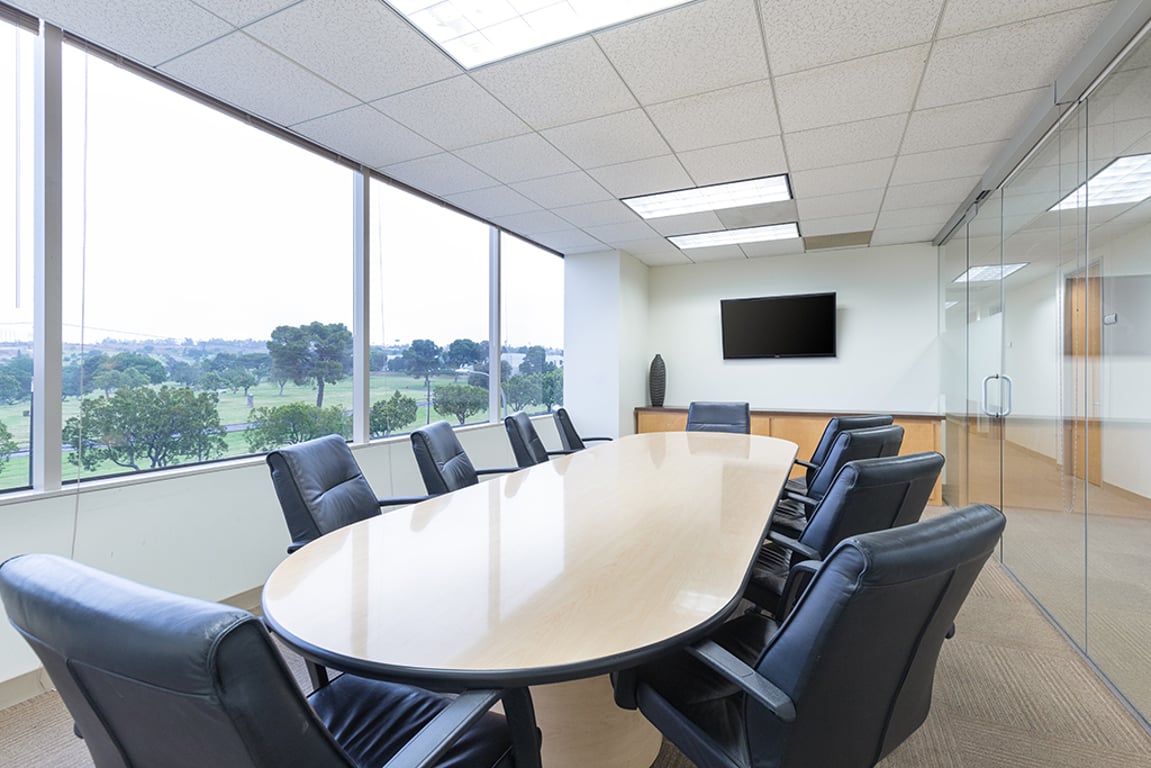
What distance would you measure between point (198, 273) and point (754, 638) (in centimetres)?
313

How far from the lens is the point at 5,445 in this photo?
6.98 ft

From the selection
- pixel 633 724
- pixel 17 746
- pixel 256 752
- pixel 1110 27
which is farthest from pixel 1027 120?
pixel 17 746

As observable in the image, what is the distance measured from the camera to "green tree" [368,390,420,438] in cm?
385

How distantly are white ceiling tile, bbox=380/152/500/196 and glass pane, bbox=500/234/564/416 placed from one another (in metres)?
1.31

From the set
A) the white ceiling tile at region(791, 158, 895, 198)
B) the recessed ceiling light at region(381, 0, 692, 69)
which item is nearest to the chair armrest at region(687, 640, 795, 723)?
the recessed ceiling light at region(381, 0, 692, 69)

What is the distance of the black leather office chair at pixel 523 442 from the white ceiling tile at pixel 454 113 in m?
1.73

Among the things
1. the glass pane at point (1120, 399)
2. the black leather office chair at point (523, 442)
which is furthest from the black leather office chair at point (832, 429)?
the black leather office chair at point (523, 442)

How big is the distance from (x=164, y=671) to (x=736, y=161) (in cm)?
368

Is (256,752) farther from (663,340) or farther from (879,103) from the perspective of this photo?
(663,340)

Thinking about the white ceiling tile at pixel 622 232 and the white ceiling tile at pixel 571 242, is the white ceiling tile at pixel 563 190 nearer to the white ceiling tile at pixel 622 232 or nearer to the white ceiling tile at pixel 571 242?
the white ceiling tile at pixel 622 232

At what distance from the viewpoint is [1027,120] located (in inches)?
113

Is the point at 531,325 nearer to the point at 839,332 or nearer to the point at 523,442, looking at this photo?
the point at 523,442

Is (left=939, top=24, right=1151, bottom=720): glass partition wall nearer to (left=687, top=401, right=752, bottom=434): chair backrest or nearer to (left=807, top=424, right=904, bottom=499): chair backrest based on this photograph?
(left=807, top=424, right=904, bottom=499): chair backrest

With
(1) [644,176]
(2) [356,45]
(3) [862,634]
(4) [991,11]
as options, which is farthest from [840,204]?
(3) [862,634]
